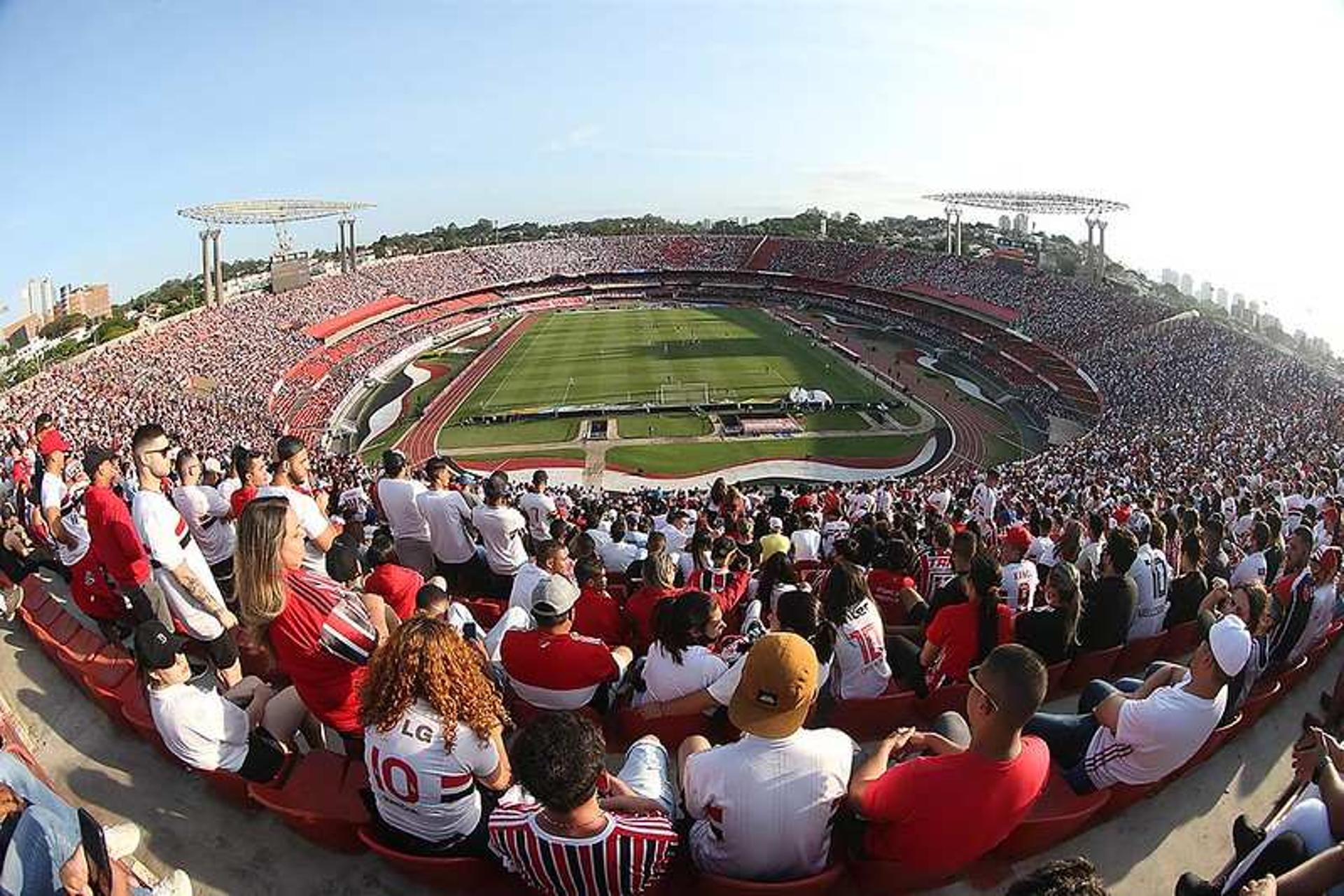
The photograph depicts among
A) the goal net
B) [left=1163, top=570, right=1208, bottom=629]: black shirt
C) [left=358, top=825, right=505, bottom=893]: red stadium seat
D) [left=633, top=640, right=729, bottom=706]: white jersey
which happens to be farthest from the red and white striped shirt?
the goal net

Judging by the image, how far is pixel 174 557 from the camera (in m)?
5.36

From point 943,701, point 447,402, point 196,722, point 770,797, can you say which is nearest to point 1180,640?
point 943,701

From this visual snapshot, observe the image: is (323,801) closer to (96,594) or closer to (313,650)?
(313,650)

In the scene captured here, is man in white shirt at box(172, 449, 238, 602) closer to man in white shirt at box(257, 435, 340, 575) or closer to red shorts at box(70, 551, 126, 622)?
man in white shirt at box(257, 435, 340, 575)

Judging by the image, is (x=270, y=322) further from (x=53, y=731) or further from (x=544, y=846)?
(x=544, y=846)

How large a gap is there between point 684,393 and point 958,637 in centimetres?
3566

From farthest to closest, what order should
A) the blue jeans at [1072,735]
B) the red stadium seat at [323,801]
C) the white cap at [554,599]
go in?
1. the white cap at [554,599]
2. the blue jeans at [1072,735]
3. the red stadium seat at [323,801]

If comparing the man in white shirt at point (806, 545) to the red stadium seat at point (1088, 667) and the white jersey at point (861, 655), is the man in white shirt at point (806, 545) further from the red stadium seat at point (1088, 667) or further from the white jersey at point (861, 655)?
the white jersey at point (861, 655)

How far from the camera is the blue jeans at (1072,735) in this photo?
14.5ft

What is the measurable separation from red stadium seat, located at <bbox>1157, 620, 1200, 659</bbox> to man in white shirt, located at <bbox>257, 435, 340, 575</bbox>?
607 centimetres

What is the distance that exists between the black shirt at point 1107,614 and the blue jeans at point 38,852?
574 cm

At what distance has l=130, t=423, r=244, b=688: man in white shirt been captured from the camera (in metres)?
5.33

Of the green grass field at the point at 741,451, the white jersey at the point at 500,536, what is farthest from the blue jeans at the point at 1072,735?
the green grass field at the point at 741,451

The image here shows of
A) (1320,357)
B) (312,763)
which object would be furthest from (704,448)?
(312,763)
